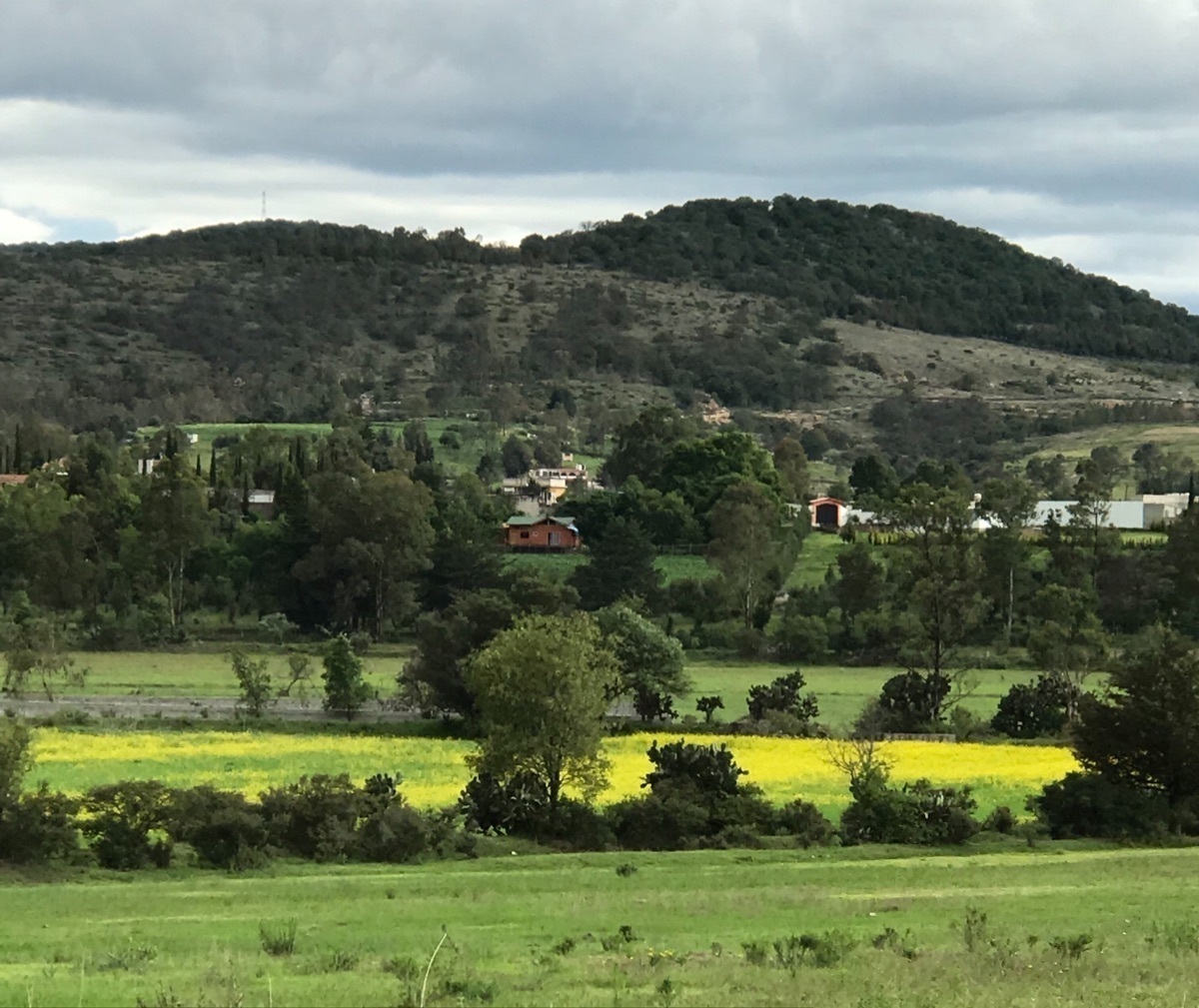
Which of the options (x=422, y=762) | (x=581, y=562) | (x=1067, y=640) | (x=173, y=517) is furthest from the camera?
(x=581, y=562)

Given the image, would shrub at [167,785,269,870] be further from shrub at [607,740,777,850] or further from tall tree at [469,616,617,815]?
shrub at [607,740,777,850]

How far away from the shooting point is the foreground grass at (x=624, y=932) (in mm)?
16391

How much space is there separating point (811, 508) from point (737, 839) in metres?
81.0

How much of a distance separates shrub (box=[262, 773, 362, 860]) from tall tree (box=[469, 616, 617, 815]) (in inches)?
231

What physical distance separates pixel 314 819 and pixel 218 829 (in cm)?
208

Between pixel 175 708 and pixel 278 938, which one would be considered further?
pixel 175 708

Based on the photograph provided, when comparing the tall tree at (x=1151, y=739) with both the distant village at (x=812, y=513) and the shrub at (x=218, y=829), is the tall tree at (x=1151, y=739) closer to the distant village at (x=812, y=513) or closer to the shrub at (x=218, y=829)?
the shrub at (x=218, y=829)

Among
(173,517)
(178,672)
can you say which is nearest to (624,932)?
(178,672)

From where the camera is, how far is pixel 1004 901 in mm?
26266

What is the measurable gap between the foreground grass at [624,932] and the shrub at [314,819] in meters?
1.27

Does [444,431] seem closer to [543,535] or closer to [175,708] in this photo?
[543,535]

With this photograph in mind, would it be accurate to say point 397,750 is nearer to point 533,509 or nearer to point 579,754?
point 579,754

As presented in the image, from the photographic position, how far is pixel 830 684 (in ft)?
245

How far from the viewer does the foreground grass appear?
16.4 meters
